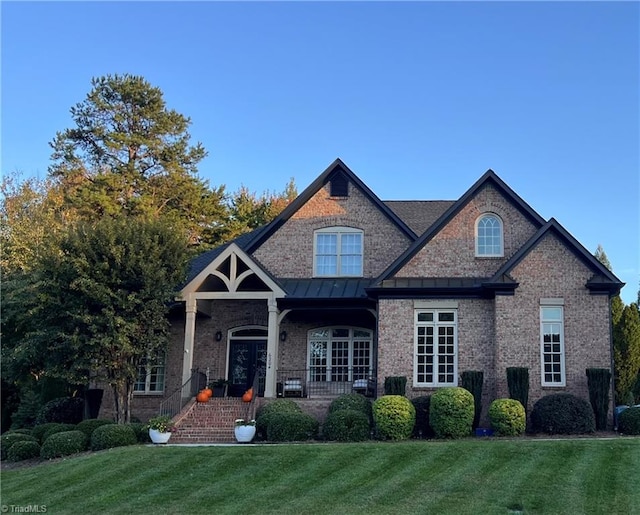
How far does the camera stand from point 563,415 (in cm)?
1850

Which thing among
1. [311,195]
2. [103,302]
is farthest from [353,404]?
[311,195]

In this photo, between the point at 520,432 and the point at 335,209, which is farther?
the point at 335,209

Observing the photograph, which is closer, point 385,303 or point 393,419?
point 393,419

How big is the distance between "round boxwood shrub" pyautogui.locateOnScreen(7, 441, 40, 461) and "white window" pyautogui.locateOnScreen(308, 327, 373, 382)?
872 centimetres

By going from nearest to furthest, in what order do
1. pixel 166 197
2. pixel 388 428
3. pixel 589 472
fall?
pixel 589 472 → pixel 388 428 → pixel 166 197

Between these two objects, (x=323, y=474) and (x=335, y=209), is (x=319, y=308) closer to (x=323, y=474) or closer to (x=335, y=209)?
(x=335, y=209)

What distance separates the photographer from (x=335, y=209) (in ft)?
81.6

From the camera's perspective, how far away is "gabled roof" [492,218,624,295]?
20.2m

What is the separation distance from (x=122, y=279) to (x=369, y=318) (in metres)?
8.24

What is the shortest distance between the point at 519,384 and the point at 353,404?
460 cm

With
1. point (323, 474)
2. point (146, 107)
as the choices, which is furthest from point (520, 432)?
point (146, 107)

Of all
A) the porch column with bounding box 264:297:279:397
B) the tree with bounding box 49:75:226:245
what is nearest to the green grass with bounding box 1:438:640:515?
the porch column with bounding box 264:297:279:397

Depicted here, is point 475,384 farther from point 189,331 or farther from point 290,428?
point 189,331

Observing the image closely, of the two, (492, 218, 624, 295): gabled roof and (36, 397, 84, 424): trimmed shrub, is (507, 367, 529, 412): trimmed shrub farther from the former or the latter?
(36, 397, 84, 424): trimmed shrub
